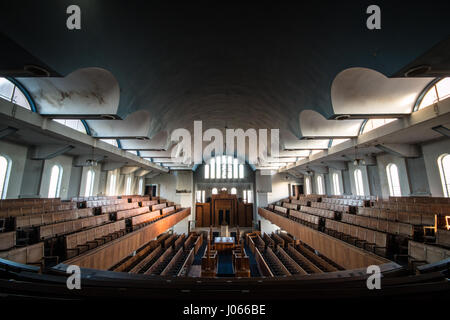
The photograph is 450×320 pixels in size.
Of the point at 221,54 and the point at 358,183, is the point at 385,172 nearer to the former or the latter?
the point at 358,183

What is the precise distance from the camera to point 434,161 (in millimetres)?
8344

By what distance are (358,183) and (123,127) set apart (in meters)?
14.8

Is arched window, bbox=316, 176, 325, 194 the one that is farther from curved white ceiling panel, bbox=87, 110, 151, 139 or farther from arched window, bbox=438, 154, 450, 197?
curved white ceiling panel, bbox=87, 110, 151, 139

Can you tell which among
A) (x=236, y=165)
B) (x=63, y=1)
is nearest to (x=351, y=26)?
(x=63, y=1)

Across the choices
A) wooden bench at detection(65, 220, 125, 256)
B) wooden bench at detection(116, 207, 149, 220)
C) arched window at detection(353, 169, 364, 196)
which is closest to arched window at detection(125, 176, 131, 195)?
wooden bench at detection(116, 207, 149, 220)

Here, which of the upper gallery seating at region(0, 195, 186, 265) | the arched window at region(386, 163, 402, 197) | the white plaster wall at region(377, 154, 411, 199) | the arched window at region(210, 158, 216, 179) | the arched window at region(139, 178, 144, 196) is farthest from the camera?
the arched window at region(210, 158, 216, 179)

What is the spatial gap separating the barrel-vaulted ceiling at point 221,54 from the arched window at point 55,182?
5563mm

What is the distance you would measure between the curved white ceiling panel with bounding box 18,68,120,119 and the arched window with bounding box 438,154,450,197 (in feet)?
42.0

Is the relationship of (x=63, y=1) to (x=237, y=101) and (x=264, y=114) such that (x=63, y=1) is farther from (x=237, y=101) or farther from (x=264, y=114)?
(x=264, y=114)

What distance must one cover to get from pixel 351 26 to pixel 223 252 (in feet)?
46.2

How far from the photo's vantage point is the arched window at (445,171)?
311 inches

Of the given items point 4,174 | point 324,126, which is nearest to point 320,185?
point 324,126

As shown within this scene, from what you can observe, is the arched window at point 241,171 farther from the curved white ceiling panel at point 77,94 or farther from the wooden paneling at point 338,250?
the curved white ceiling panel at point 77,94

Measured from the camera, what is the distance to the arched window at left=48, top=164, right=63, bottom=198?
9.77 meters
